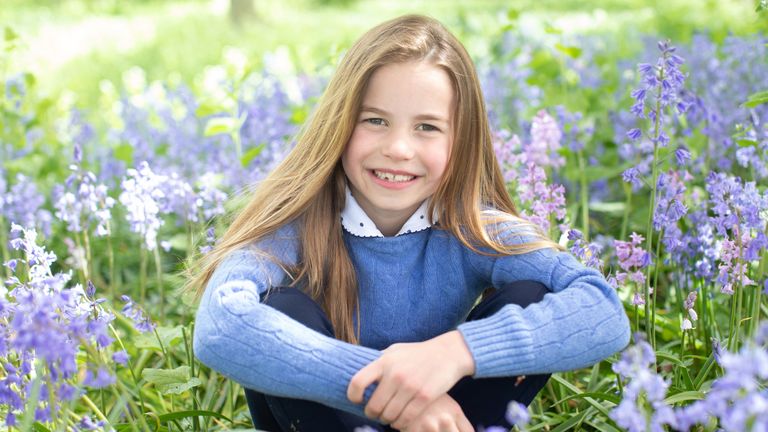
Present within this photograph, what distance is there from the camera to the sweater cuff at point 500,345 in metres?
1.95

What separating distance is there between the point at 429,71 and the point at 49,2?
1920 centimetres

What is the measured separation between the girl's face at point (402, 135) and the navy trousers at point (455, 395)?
1.21 ft

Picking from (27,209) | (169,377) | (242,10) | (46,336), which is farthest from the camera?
(242,10)

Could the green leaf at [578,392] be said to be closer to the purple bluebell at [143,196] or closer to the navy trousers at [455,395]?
the navy trousers at [455,395]

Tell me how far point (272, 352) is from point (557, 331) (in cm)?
61

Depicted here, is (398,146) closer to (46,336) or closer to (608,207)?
(46,336)

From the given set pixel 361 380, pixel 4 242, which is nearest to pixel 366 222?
pixel 361 380

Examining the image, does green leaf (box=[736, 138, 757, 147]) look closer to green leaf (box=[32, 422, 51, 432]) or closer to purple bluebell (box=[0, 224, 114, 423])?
purple bluebell (box=[0, 224, 114, 423])

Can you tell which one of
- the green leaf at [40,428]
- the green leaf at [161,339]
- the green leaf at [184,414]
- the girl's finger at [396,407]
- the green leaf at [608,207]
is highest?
the girl's finger at [396,407]

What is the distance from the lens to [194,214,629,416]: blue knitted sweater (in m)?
1.94

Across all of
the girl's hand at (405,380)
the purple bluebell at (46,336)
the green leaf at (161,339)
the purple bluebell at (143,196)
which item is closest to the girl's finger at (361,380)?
the girl's hand at (405,380)

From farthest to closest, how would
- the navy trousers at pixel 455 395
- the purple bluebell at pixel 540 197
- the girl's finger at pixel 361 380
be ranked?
the purple bluebell at pixel 540 197 < the navy trousers at pixel 455 395 < the girl's finger at pixel 361 380

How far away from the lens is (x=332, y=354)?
1944 mm

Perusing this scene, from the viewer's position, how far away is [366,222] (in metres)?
2.40
